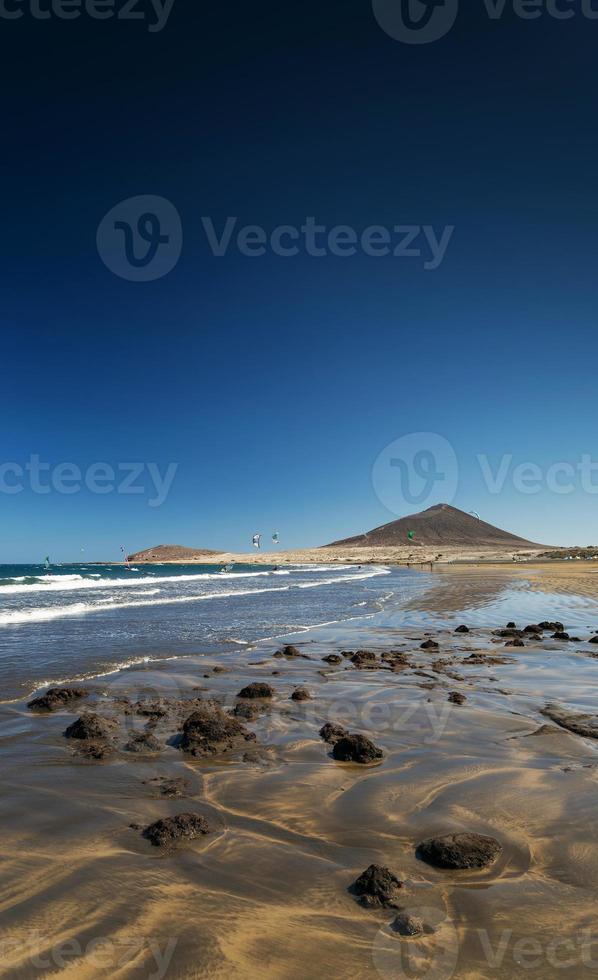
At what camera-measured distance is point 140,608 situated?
2341 centimetres

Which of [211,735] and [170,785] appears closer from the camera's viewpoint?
[170,785]

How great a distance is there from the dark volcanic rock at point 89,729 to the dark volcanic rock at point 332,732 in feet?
8.94

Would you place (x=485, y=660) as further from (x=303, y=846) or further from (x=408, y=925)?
(x=408, y=925)

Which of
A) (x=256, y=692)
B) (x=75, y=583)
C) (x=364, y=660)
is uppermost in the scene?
(x=256, y=692)

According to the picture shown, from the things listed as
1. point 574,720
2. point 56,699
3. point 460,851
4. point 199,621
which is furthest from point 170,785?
point 199,621

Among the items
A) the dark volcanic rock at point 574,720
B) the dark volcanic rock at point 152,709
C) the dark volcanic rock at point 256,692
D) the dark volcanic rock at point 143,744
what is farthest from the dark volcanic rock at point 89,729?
the dark volcanic rock at point 574,720

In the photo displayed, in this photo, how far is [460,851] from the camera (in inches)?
148

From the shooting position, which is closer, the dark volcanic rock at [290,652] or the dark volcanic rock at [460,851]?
the dark volcanic rock at [460,851]

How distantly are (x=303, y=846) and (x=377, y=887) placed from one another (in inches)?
32.4

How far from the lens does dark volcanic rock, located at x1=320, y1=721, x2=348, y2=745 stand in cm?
652

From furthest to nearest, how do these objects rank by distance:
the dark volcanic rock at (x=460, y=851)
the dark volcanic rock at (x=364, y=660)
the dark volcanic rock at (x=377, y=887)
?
the dark volcanic rock at (x=364, y=660) → the dark volcanic rock at (x=460, y=851) → the dark volcanic rock at (x=377, y=887)

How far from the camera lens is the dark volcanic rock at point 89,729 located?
21.3ft

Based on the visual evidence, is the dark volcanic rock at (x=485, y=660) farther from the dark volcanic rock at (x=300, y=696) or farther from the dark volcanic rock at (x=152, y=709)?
the dark volcanic rock at (x=152, y=709)

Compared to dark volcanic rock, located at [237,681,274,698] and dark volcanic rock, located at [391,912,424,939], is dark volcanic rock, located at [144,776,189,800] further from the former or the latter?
dark volcanic rock, located at [237,681,274,698]
